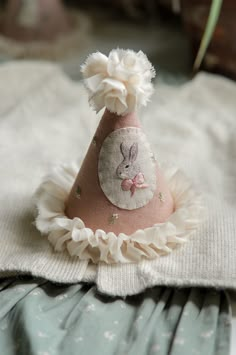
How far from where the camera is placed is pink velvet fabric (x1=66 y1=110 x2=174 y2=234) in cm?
65

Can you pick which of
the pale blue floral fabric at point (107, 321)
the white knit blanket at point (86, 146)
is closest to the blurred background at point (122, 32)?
the white knit blanket at point (86, 146)

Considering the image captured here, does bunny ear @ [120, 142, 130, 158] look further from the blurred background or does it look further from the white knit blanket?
the blurred background

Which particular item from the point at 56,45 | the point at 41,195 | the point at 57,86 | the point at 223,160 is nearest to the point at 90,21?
the point at 56,45

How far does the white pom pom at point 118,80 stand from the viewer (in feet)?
2.01

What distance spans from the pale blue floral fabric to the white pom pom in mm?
204

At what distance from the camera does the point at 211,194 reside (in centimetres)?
77

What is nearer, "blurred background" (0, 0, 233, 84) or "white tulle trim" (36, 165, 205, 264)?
"white tulle trim" (36, 165, 205, 264)

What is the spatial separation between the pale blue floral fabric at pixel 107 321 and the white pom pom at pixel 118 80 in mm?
204

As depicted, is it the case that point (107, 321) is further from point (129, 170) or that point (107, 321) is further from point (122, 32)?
point (122, 32)

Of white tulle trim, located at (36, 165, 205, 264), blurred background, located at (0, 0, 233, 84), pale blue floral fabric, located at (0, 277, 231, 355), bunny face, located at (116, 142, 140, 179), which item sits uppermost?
bunny face, located at (116, 142, 140, 179)

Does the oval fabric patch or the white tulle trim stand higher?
the oval fabric patch

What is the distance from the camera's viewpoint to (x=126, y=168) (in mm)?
646

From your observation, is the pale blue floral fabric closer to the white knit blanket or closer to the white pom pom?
the white knit blanket

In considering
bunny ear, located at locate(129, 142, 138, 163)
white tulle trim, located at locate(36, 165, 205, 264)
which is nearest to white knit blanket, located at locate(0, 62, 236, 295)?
white tulle trim, located at locate(36, 165, 205, 264)
